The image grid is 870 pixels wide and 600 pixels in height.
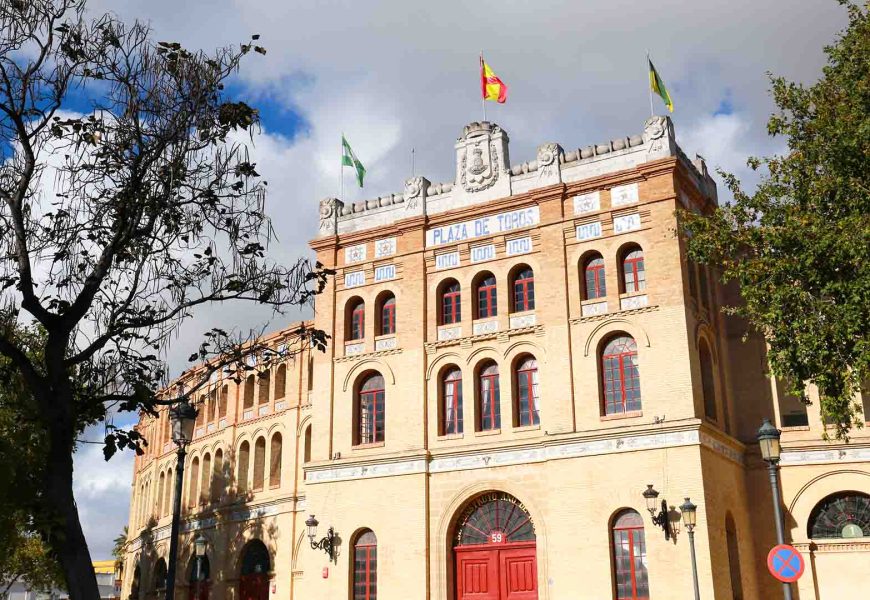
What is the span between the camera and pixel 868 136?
58.7 feet

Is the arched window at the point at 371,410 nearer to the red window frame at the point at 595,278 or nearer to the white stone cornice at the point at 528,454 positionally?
the white stone cornice at the point at 528,454

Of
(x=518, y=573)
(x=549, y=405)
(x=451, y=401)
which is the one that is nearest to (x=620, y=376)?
(x=549, y=405)

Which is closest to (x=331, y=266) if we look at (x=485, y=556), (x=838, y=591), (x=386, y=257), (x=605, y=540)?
(x=386, y=257)

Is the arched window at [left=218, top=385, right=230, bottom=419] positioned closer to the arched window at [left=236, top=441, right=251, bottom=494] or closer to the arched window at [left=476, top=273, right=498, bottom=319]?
the arched window at [left=236, top=441, right=251, bottom=494]

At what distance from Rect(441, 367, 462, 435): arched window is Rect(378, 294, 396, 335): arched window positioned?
2665 millimetres

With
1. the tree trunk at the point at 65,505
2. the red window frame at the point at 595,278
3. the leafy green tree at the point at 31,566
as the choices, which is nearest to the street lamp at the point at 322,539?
the red window frame at the point at 595,278

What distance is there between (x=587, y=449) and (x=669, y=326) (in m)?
4.05

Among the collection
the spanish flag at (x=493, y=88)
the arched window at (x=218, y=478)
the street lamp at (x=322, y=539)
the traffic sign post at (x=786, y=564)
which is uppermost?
the spanish flag at (x=493, y=88)

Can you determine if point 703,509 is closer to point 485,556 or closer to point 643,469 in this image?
point 643,469

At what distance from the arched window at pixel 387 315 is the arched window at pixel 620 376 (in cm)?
728

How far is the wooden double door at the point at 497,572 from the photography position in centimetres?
2614

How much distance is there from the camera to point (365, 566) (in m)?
28.3

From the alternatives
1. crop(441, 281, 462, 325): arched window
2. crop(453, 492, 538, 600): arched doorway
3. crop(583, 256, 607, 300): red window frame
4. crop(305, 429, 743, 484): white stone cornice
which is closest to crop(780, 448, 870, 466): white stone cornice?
crop(305, 429, 743, 484): white stone cornice

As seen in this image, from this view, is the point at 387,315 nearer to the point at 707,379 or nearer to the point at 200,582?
the point at 707,379
